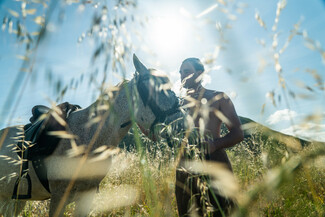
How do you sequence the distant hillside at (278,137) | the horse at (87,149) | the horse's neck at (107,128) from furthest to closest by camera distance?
1. the horse's neck at (107,128)
2. the horse at (87,149)
3. the distant hillside at (278,137)

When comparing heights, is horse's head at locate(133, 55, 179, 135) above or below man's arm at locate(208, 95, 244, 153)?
above

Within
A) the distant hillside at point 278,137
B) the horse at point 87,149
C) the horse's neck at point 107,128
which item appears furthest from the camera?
the horse's neck at point 107,128

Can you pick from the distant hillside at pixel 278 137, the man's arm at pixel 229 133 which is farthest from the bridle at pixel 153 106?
the distant hillside at pixel 278 137

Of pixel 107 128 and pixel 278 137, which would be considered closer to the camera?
pixel 278 137

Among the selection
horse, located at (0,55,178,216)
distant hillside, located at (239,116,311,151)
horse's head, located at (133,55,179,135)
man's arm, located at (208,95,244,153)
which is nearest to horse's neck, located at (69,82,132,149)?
horse, located at (0,55,178,216)

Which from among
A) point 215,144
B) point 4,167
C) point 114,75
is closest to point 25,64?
point 114,75

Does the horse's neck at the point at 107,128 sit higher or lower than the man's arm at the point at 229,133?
higher

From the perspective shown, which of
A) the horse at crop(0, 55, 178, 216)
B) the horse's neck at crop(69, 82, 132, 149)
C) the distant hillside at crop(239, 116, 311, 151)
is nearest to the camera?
the distant hillside at crop(239, 116, 311, 151)

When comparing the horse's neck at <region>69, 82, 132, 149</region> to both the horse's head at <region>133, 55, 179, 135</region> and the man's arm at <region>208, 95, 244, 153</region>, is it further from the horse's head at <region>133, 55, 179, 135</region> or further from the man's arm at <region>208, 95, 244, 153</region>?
the man's arm at <region>208, 95, 244, 153</region>

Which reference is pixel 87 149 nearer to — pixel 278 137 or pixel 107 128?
pixel 107 128

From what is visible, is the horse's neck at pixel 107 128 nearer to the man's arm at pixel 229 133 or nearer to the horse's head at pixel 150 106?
the horse's head at pixel 150 106

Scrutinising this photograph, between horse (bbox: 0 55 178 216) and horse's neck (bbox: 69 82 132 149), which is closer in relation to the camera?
horse (bbox: 0 55 178 216)

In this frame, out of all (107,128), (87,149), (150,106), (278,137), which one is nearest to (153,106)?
(150,106)

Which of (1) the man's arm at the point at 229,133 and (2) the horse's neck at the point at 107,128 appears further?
(2) the horse's neck at the point at 107,128
